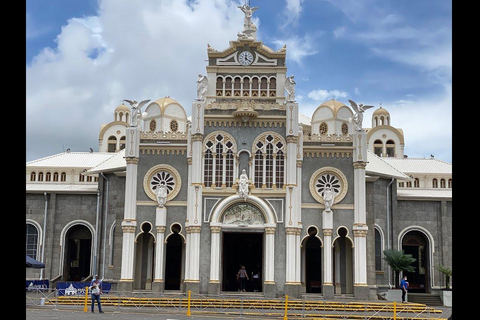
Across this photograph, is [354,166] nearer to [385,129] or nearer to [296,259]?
[296,259]

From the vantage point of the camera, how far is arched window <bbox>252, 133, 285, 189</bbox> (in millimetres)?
41125

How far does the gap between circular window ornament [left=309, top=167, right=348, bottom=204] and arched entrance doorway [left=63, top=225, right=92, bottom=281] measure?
2000 cm

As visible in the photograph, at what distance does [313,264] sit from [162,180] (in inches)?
500

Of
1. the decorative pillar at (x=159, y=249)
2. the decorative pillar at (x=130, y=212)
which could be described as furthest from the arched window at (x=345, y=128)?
the decorative pillar at (x=130, y=212)

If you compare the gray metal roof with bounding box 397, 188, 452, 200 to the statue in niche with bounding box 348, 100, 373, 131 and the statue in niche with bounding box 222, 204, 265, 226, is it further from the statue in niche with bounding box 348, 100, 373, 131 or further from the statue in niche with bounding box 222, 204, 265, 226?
the statue in niche with bounding box 222, 204, 265, 226

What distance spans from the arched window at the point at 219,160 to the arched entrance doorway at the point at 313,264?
7653 mm

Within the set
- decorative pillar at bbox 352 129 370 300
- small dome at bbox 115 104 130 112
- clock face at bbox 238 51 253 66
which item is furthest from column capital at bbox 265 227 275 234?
small dome at bbox 115 104 130 112

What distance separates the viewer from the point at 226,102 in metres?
42.8

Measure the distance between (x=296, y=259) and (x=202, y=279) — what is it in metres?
6.35

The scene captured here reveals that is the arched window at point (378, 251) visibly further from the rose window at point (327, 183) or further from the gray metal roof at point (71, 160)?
the gray metal roof at point (71, 160)

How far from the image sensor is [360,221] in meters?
40.7

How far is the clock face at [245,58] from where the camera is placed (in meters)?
44.0
